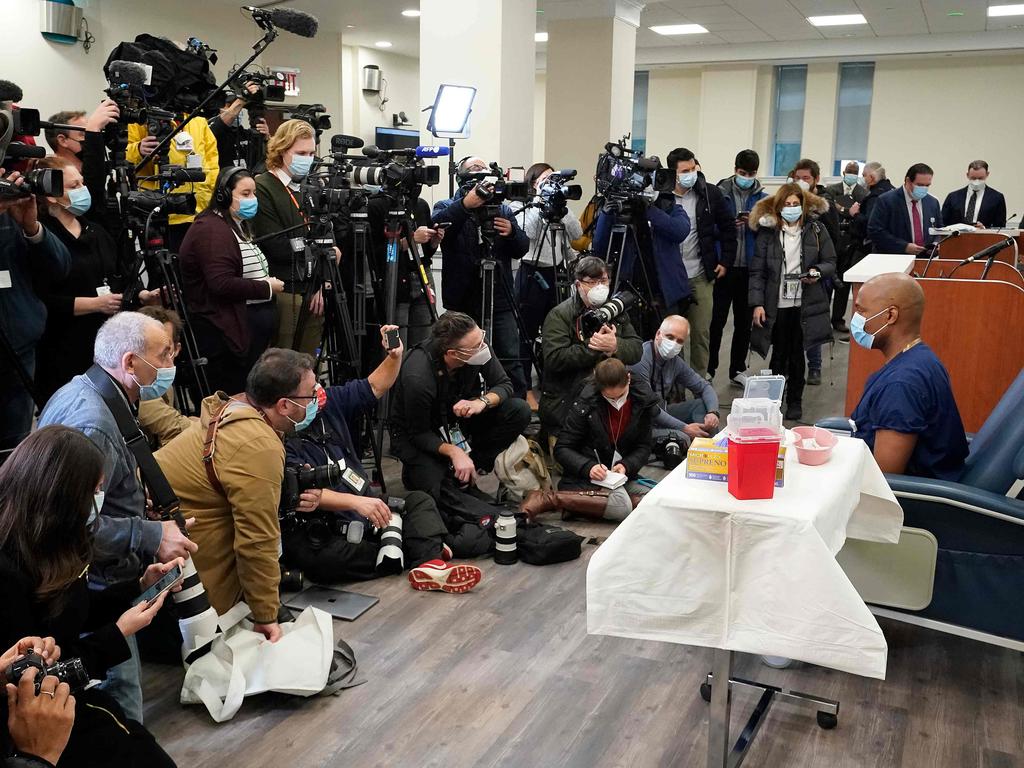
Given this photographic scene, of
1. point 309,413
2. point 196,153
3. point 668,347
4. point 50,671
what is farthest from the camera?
point 196,153

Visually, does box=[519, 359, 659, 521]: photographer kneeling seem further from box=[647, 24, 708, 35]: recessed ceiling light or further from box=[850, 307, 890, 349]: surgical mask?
box=[647, 24, 708, 35]: recessed ceiling light

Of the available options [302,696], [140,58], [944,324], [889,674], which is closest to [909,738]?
[889,674]

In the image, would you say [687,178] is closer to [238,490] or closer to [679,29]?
[238,490]

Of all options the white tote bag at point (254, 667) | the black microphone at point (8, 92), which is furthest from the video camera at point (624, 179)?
the white tote bag at point (254, 667)

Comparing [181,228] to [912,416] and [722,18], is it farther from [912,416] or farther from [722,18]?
[722,18]

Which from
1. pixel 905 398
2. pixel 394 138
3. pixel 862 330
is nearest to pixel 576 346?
pixel 862 330

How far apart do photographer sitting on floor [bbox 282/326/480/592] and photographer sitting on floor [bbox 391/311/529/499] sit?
248 mm

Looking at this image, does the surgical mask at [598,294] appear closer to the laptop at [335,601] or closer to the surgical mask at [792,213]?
the surgical mask at [792,213]

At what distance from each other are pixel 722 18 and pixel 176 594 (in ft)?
31.9

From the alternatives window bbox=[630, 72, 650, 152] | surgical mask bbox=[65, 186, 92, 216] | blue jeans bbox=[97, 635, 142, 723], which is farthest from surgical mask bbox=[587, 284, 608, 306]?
window bbox=[630, 72, 650, 152]

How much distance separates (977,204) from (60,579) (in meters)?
8.08

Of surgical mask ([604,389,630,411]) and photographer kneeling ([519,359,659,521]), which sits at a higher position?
surgical mask ([604,389,630,411])

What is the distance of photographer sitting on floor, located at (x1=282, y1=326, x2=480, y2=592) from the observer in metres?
3.08

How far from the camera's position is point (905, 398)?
2.58m
